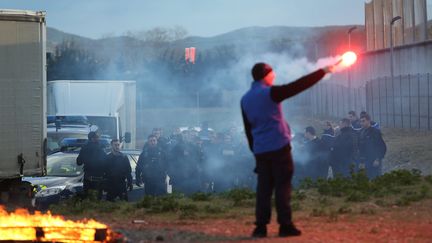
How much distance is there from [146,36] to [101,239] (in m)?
112

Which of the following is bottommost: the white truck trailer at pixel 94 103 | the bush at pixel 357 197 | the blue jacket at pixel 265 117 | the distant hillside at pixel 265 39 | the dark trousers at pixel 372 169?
the bush at pixel 357 197

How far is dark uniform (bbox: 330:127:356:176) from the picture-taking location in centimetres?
1627

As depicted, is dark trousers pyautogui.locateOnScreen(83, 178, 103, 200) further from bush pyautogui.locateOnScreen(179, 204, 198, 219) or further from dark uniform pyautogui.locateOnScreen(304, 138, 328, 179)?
dark uniform pyautogui.locateOnScreen(304, 138, 328, 179)

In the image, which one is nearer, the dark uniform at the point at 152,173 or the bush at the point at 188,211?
the bush at the point at 188,211

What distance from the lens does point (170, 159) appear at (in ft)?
53.0

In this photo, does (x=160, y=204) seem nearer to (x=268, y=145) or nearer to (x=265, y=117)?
(x=268, y=145)

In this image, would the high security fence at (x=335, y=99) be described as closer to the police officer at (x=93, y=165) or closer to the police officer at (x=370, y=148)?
the police officer at (x=370, y=148)

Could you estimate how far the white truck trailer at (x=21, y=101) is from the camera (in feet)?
40.9

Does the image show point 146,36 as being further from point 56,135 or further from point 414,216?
point 414,216

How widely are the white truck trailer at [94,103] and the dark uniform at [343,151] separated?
8.82 metres

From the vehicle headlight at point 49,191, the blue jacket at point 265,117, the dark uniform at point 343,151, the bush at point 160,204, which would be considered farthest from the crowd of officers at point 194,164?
the blue jacket at point 265,117

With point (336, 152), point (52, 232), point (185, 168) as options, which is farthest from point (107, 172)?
point (52, 232)

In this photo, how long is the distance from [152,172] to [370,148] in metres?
4.34

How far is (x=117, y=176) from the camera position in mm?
14812
